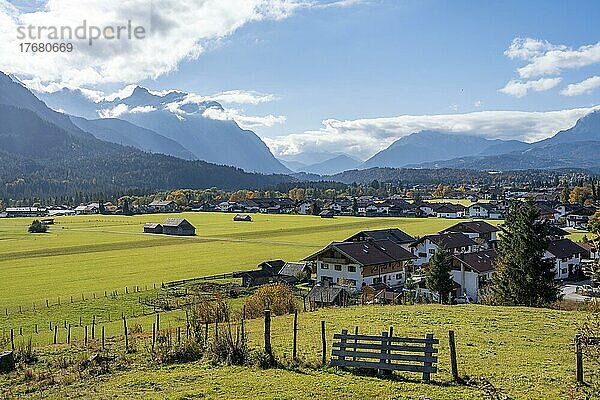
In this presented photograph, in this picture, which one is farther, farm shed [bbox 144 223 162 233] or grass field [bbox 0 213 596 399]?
farm shed [bbox 144 223 162 233]

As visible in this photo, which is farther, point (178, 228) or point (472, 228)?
point (178, 228)

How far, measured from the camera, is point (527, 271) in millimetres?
34094

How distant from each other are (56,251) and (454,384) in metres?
71.3

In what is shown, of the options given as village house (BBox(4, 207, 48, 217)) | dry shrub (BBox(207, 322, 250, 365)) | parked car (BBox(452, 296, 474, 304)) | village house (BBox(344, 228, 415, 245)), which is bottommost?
parked car (BBox(452, 296, 474, 304))

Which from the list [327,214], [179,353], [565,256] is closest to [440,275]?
[565,256]

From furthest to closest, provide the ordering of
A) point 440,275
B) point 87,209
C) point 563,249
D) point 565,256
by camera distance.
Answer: point 87,209, point 563,249, point 565,256, point 440,275

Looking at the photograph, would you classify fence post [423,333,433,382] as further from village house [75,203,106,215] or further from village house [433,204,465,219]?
village house [75,203,106,215]

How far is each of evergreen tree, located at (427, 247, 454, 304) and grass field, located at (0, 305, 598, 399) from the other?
53.9 feet

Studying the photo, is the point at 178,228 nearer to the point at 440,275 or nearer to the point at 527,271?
the point at 440,275

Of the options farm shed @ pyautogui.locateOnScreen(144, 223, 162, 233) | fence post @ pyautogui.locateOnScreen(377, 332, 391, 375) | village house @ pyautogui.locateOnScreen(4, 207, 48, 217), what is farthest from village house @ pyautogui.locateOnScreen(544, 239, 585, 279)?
village house @ pyautogui.locateOnScreen(4, 207, 48, 217)

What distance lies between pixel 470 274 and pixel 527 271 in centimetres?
1327

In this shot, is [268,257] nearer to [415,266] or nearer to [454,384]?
[415,266]

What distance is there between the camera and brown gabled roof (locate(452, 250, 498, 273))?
47.0 metres

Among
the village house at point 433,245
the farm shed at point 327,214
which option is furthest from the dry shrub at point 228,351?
the farm shed at point 327,214
